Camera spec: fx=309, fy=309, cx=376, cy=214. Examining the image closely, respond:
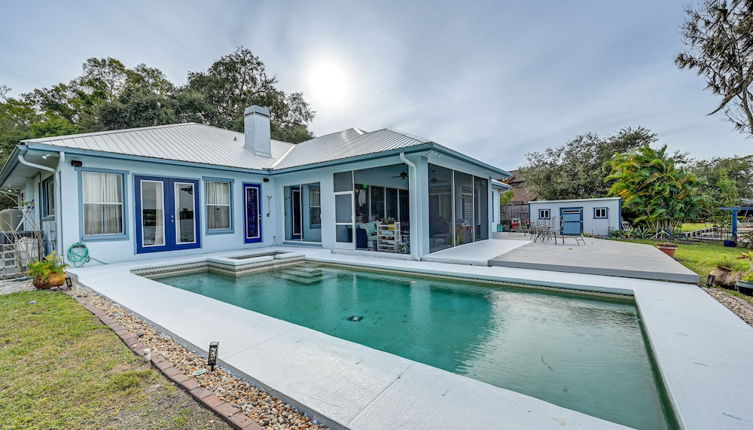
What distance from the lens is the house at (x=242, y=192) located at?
7.34 metres

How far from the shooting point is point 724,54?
411 inches

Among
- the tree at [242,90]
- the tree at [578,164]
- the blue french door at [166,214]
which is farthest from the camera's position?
the tree at [242,90]

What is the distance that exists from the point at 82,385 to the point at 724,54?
688 inches

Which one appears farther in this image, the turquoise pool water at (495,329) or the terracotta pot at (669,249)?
the terracotta pot at (669,249)

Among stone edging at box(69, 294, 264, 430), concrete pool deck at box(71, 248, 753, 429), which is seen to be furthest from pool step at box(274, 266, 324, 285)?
stone edging at box(69, 294, 264, 430)

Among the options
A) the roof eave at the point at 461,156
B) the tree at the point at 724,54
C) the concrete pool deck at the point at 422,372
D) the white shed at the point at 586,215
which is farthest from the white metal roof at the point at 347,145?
the tree at the point at 724,54

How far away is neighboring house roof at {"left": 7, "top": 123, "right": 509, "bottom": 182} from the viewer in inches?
291

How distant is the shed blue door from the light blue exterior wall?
6383 mm

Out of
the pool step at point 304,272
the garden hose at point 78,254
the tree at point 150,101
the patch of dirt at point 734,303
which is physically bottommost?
the pool step at point 304,272

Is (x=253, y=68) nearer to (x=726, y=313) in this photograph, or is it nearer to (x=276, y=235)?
(x=276, y=235)

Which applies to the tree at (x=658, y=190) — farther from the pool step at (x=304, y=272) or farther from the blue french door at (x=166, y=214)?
the blue french door at (x=166, y=214)

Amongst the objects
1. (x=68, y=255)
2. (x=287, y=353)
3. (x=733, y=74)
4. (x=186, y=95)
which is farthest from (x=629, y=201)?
(x=186, y=95)

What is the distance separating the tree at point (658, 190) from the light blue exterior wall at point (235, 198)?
23.6 ft

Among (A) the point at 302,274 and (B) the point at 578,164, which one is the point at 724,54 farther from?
(A) the point at 302,274
